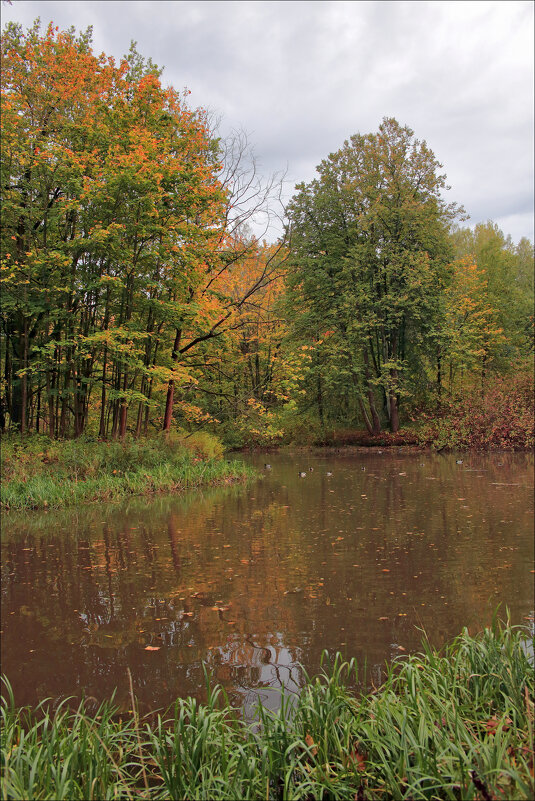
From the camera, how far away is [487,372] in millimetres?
32281

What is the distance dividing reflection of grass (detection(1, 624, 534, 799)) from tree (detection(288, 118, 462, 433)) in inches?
950

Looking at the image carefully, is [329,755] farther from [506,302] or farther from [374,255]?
[506,302]

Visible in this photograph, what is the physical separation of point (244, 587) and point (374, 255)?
24.6 metres

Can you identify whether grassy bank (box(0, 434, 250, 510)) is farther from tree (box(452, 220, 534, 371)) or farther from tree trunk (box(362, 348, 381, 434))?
tree (box(452, 220, 534, 371))

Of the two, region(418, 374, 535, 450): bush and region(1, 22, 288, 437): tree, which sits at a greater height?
region(1, 22, 288, 437): tree

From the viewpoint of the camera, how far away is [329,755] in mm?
2725

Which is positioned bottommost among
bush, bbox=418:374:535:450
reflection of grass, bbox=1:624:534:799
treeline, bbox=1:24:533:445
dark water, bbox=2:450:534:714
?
dark water, bbox=2:450:534:714

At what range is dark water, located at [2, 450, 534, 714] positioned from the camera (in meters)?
4.29

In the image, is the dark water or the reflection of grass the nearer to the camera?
the reflection of grass

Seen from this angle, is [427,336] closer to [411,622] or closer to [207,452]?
[207,452]

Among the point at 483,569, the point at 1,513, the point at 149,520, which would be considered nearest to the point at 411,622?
the point at 483,569

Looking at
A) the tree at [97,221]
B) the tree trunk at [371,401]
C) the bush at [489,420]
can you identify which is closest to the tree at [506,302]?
the bush at [489,420]

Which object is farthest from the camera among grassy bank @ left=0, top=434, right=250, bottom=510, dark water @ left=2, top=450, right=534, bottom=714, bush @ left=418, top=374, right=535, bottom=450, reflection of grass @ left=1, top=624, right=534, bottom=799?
bush @ left=418, top=374, right=535, bottom=450

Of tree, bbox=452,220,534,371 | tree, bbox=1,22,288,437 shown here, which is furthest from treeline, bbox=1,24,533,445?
tree, bbox=452,220,534,371
